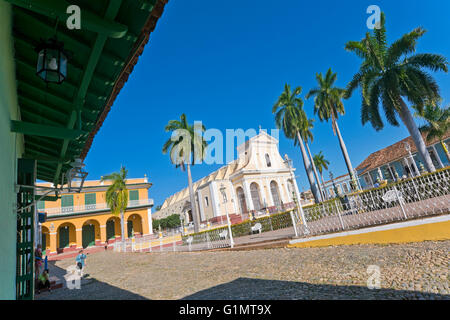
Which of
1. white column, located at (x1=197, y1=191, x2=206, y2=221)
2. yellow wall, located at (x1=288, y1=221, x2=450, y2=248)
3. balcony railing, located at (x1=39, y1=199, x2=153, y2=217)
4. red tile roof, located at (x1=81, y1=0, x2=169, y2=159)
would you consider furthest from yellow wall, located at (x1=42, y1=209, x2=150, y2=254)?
red tile roof, located at (x1=81, y1=0, x2=169, y2=159)

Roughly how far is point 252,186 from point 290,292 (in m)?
28.8

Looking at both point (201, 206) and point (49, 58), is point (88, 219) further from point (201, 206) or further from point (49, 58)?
point (49, 58)

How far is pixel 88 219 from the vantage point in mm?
28406

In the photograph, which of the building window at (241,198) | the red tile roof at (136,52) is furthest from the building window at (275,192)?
the red tile roof at (136,52)

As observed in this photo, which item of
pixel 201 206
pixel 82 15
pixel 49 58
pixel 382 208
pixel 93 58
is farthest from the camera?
pixel 201 206

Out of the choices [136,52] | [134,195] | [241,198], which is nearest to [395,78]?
[136,52]

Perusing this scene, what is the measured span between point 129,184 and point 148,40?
101 feet

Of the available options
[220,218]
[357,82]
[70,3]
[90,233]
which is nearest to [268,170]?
[220,218]

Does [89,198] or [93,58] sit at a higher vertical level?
[89,198]

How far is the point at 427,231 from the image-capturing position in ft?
20.3

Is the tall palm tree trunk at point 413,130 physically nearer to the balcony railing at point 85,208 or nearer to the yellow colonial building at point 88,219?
the yellow colonial building at point 88,219

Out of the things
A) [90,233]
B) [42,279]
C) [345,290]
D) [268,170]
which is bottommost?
A: [345,290]

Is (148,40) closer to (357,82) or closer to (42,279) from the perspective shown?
(42,279)
